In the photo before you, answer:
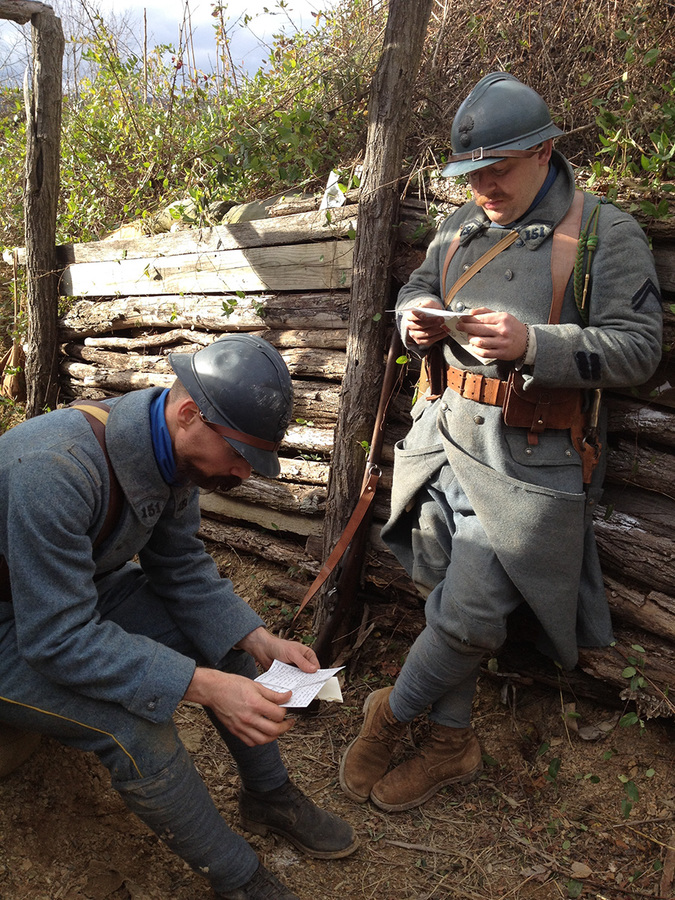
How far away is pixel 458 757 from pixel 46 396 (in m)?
4.66

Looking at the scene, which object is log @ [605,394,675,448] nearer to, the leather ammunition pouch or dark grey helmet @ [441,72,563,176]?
the leather ammunition pouch

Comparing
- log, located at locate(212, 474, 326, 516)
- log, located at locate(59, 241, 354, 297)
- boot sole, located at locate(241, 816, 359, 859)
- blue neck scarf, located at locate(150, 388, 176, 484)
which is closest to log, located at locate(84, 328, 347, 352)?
log, located at locate(59, 241, 354, 297)

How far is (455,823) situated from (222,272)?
3446mm

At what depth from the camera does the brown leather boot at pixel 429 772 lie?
308 cm

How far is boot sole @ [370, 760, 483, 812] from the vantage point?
3.08 meters

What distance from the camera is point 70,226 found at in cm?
673

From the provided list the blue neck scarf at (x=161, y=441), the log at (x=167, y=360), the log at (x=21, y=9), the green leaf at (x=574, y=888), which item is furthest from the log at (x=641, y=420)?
the log at (x=21, y=9)

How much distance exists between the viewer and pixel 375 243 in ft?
11.9

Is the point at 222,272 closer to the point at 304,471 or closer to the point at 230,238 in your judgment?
the point at 230,238

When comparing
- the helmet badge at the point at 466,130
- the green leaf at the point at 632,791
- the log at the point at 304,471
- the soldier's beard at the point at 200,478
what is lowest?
the green leaf at the point at 632,791

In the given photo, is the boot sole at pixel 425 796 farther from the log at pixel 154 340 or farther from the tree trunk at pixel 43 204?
the tree trunk at pixel 43 204

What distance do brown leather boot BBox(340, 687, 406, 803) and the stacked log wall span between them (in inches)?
31.8

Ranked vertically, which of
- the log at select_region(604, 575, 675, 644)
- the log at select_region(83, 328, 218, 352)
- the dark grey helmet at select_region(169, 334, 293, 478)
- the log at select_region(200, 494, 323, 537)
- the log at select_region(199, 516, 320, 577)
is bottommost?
the log at select_region(199, 516, 320, 577)

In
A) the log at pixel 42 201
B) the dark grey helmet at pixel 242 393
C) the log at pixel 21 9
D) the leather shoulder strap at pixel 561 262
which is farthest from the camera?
the log at pixel 42 201
